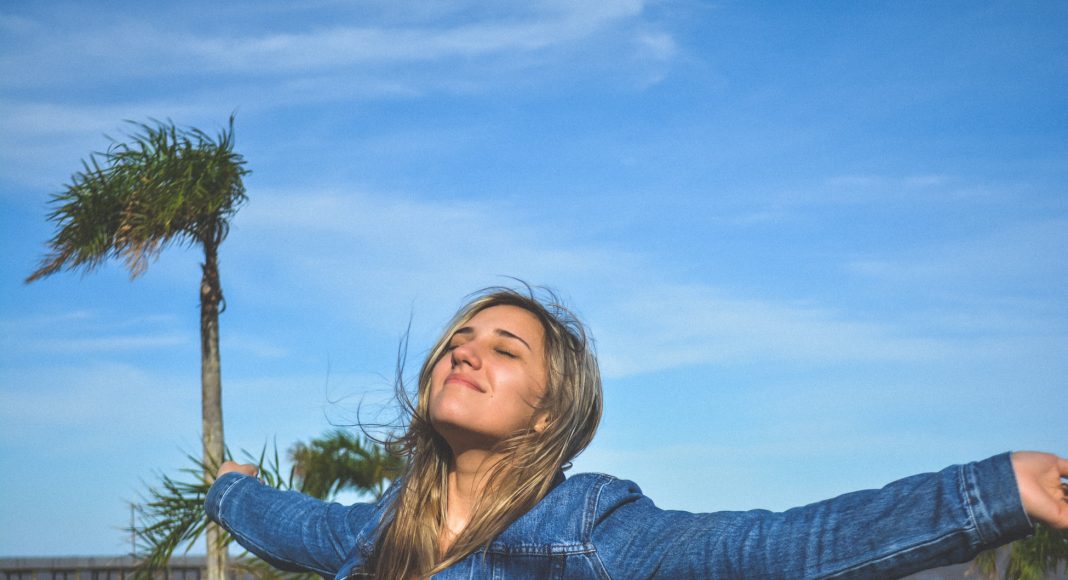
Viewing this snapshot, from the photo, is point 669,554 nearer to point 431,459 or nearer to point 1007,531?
point 1007,531

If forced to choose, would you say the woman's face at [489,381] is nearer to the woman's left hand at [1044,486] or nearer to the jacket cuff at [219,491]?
the jacket cuff at [219,491]

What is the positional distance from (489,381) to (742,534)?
677mm

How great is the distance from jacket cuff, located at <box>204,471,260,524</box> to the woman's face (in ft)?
2.64

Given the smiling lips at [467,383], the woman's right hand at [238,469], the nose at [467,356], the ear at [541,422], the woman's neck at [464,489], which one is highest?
the woman's right hand at [238,469]

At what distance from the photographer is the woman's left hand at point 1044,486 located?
1.46 metres

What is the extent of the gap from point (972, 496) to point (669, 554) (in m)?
0.53

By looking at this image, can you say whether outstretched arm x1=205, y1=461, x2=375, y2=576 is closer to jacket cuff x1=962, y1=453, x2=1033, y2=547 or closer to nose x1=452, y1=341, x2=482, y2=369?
nose x1=452, y1=341, x2=482, y2=369

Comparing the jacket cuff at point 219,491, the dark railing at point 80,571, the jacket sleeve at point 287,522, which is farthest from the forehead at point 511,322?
the dark railing at point 80,571

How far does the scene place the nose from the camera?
7.14 feet

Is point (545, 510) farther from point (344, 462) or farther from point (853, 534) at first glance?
point (344, 462)

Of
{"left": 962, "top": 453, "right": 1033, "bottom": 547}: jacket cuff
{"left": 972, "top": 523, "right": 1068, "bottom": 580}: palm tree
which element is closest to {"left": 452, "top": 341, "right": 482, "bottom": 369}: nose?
{"left": 962, "top": 453, "right": 1033, "bottom": 547}: jacket cuff

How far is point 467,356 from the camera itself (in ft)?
7.17

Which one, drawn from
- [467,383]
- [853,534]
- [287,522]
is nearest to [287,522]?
[287,522]

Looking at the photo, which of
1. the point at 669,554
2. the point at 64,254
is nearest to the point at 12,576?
the point at 64,254
